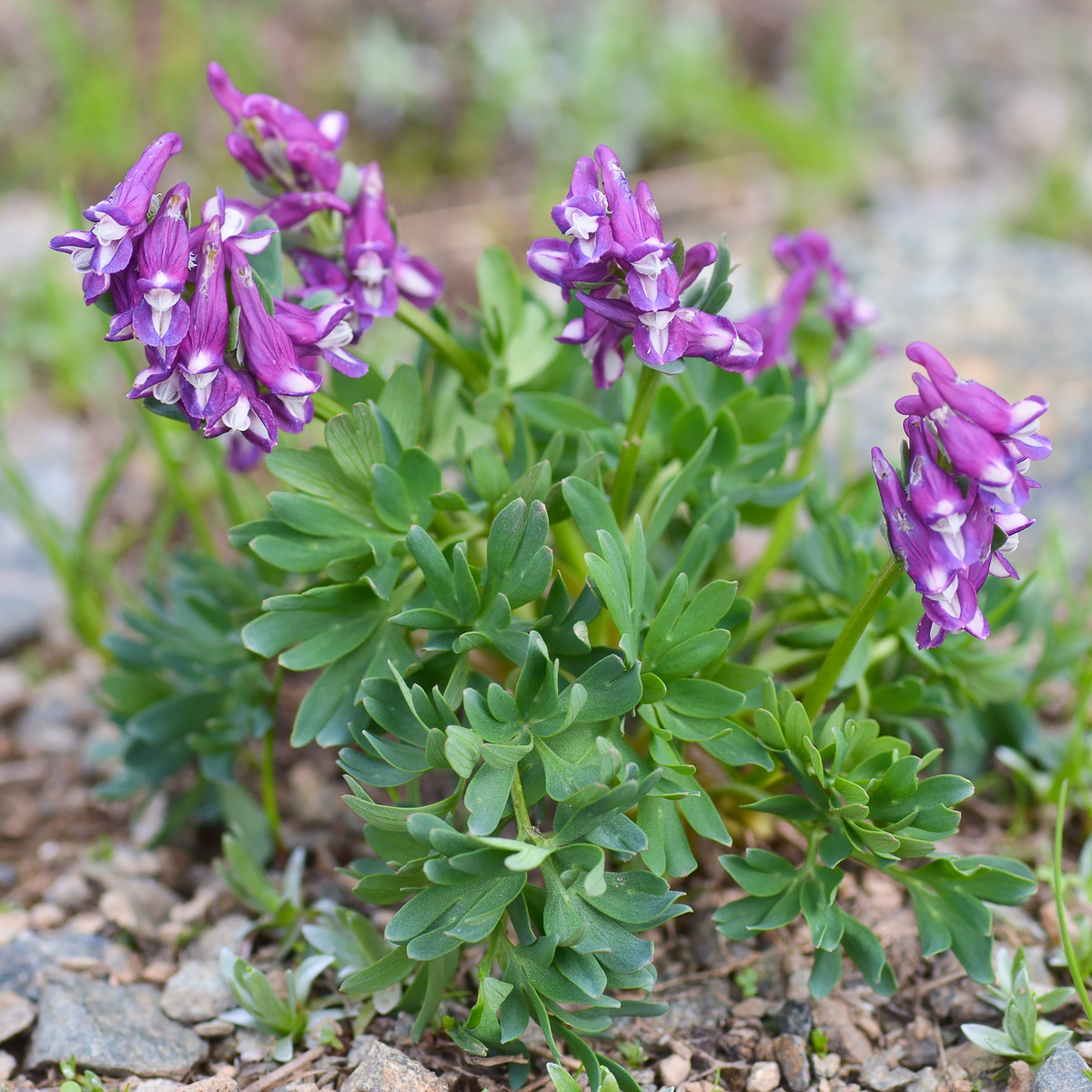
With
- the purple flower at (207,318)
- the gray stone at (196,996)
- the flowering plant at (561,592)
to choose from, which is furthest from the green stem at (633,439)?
the gray stone at (196,996)

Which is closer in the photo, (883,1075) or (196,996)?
(883,1075)

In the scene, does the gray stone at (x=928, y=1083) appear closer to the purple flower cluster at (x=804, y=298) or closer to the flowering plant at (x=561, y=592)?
the flowering plant at (x=561, y=592)

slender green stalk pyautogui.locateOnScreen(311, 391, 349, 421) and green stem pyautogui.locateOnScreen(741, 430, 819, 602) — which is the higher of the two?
slender green stalk pyautogui.locateOnScreen(311, 391, 349, 421)

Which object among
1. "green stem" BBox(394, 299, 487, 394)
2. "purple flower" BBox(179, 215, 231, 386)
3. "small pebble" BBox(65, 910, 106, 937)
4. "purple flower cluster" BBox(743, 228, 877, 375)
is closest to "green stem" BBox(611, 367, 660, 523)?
"green stem" BBox(394, 299, 487, 394)

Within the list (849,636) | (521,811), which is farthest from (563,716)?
(849,636)

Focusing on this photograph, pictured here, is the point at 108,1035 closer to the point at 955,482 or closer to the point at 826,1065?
the point at 826,1065

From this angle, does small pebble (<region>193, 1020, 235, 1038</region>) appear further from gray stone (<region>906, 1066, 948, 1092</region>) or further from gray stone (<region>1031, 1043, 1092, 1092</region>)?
gray stone (<region>1031, 1043, 1092, 1092</region>)
